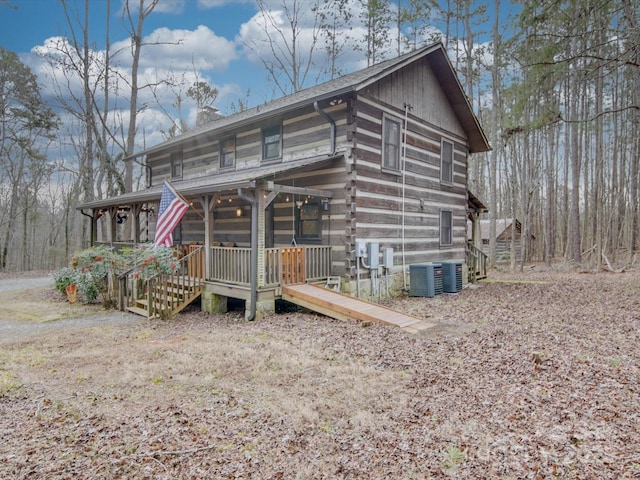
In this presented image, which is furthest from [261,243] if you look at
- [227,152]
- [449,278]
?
[449,278]

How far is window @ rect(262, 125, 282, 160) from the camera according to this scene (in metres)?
11.7

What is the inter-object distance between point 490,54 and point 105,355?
78.4ft

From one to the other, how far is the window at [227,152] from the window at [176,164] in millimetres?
2953

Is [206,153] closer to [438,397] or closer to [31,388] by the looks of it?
[31,388]

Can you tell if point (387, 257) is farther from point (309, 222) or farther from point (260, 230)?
point (260, 230)

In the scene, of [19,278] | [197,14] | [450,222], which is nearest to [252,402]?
[450,222]

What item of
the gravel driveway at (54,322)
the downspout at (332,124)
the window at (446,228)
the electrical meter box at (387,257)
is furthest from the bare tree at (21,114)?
the window at (446,228)

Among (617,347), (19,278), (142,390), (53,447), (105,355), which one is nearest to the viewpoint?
(53,447)

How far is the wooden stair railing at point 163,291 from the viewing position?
373 inches

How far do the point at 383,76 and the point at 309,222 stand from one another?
4386 mm

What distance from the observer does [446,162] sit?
13844 mm

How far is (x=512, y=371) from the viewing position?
4930mm

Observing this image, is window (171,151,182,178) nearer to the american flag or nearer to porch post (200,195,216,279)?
the american flag

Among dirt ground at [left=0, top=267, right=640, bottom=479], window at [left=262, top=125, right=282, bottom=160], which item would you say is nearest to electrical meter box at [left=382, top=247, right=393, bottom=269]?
dirt ground at [left=0, top=267, right=640, bottom=479]
